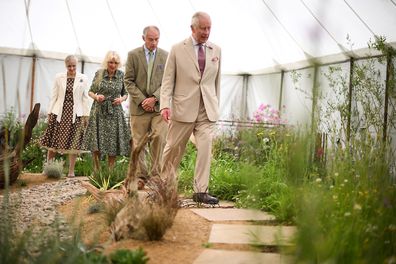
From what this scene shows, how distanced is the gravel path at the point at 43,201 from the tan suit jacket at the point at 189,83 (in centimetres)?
119

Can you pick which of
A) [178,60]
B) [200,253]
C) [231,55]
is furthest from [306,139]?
[231,55]

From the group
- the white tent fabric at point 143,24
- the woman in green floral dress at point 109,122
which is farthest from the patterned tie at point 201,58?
the white tent fabric at point 143,24

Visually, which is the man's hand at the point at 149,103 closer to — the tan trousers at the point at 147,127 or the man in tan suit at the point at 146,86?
the man in tan suit at the point at 146,86

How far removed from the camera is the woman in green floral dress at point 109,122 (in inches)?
270

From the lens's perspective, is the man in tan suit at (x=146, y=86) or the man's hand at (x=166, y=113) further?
the man in tan suit at (x=146, y=86)

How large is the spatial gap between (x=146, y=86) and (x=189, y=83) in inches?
43.5

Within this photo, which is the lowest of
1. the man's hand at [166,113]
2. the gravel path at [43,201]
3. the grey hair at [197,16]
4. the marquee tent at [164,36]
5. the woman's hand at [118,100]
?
the gravel path at [43,201]

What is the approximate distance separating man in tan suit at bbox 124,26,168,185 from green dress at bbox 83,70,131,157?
3.56 ft

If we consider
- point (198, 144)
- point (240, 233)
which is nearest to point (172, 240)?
point (240, 233)

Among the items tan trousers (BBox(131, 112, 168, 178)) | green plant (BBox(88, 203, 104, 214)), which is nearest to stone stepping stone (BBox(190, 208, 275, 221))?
green plant (BBox(88, 203, 104, 214))

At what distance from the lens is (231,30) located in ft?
34.9

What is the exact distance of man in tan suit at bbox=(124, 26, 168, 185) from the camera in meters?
5.73

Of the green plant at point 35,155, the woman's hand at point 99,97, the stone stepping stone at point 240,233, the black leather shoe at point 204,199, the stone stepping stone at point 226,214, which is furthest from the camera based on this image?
the green plant at point 35,155

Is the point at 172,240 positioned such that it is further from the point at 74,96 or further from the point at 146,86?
the point at 74,96
